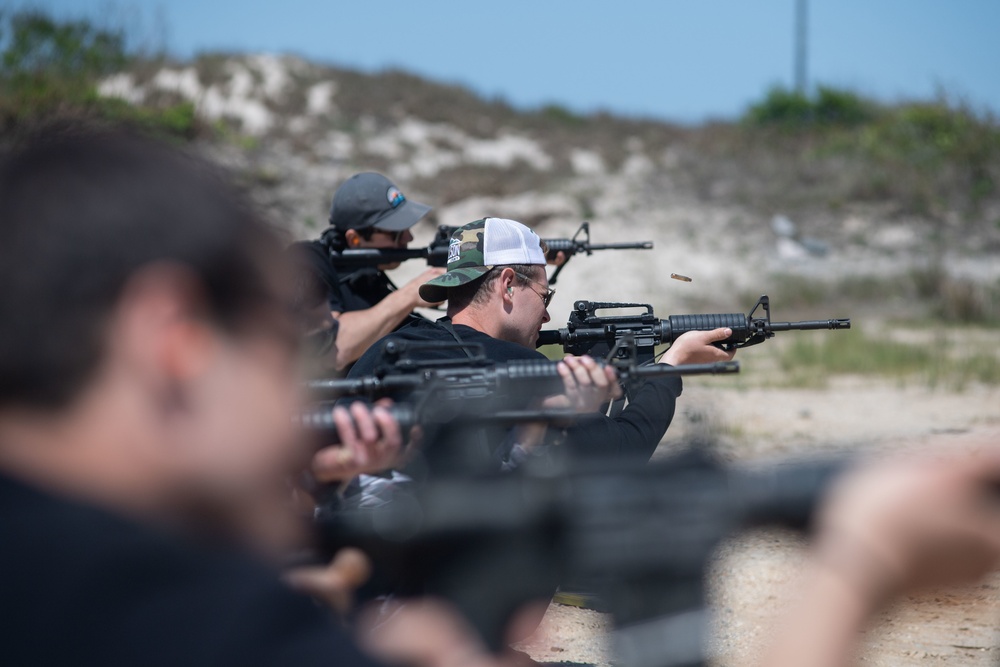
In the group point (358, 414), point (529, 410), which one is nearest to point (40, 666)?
point (358, 414)

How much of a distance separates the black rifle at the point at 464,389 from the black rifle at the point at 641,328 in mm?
960

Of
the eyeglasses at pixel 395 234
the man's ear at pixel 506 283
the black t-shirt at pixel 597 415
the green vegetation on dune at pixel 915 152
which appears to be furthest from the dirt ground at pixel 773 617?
the green vegetation on dune at pixel 915 152

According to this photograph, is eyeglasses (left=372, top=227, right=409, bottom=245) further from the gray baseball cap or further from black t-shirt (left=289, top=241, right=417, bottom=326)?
black t-shirt (left=289, top=241, right=417, bottom=326)

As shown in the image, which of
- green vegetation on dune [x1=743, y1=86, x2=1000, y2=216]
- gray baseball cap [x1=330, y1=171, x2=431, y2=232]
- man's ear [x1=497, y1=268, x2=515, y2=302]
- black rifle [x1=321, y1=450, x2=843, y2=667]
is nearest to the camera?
black rifle [x1=321, y1=450, x2=843, y2=667]

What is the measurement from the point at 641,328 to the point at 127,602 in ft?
11.6

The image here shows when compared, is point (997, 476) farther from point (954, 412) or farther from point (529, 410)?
point (954, 412)

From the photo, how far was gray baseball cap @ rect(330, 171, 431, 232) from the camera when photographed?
17.9 feet

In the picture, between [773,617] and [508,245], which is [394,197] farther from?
[773,617]

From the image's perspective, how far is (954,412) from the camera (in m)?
10.2

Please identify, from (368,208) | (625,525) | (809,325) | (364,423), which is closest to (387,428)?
(364,423)

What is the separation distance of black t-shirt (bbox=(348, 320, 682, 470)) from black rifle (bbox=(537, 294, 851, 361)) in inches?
15.0

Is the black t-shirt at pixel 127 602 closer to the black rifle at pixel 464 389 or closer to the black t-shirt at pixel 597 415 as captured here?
the black rifle at pixel 464 389

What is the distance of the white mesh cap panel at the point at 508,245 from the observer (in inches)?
151

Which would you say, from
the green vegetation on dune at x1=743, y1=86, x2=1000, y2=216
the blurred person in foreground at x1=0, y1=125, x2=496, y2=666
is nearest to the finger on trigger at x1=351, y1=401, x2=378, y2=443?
the blurred person in foreground at x1=0, y1=125, x2=496, y2=666
